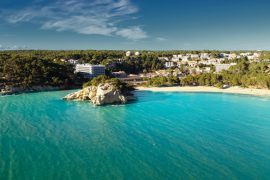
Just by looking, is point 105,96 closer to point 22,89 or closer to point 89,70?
point 22,89

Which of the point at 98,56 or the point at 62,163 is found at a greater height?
the point at 98,56

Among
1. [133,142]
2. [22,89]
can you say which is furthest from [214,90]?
[133,142]

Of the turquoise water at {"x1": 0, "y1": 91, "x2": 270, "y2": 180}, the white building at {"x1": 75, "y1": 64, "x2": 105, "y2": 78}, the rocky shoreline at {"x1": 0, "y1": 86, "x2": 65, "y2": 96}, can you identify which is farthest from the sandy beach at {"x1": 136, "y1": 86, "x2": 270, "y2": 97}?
the rocky shoreline at {"x1": 0, "y1": 86, "x2": 65, "y2": 96}

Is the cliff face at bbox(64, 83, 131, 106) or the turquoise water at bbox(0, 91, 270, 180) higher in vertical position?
the cliff face at bbox(64, 83, 131, 106)

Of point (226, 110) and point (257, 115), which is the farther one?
point (226, 110)

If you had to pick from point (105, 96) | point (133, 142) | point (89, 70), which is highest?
point (89, 70)

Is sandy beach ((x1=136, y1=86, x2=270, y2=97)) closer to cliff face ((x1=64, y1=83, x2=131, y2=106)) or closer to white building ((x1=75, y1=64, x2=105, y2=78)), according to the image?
white building ((x1=75, y1=64, x2=105, y2=78))

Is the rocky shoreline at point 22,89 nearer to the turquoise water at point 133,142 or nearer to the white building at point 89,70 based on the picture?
the white building at point 89,70

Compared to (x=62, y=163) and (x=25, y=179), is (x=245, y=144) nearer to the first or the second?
(x=62, y=163)

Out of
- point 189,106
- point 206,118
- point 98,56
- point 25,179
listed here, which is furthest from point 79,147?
point 98,56
